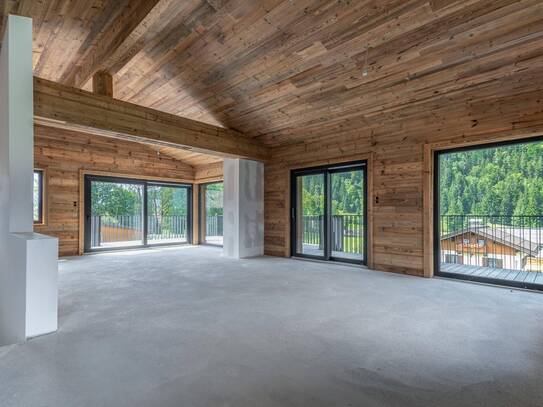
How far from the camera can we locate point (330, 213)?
238 inches

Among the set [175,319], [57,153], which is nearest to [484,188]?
[175,319]

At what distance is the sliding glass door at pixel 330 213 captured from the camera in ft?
18.6

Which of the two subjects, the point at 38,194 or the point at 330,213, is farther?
the point at 38,194

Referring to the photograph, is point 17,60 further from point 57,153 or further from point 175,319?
point 57,153

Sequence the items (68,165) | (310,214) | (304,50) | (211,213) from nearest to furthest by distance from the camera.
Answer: (304,50) → (310,214) → (68,165) → (211,213)

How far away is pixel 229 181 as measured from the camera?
6.71 m

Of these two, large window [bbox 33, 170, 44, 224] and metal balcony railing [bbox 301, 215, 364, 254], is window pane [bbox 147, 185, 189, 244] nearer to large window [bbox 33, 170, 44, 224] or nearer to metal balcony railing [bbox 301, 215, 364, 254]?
large window [bbox 33, 170, 44, 224]

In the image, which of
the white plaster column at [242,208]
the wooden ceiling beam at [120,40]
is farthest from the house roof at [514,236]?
the wooden ceiling beam at [120,40]

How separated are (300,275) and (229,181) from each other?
9.51 ft

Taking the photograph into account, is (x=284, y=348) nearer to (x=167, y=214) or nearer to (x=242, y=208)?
(x=242, y=208)

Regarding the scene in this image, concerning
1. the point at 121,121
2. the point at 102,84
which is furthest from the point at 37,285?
the point at 102,84

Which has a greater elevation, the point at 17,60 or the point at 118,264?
the point at 17,60

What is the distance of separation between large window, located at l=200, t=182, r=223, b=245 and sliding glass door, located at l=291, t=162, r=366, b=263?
3.22 meters

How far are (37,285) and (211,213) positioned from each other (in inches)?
267
